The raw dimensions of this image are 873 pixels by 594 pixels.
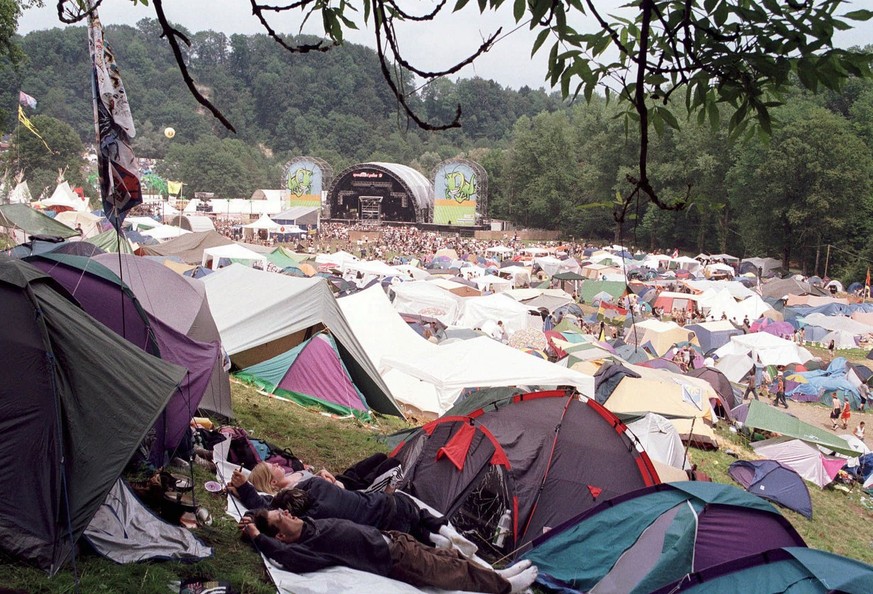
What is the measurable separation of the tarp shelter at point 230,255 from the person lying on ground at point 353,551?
798 inches

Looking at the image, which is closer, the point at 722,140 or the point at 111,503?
the point at 111,503

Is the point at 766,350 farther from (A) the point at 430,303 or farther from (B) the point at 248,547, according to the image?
(B) the point at 248,547

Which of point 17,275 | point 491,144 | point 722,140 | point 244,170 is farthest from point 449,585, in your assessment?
point 491,144

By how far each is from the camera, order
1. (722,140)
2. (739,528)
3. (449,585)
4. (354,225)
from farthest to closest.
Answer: (354,225) < (722,140) < (739,528) < (449,585)

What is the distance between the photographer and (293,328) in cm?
960

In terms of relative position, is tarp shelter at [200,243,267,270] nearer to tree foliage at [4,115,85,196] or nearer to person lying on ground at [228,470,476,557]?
person lying on ground at [228,470,476,557]

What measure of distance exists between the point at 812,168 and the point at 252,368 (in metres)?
35.6

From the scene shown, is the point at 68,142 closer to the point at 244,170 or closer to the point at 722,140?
the point at 244,170

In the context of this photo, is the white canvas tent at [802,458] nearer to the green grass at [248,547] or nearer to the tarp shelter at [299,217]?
the green grass at [248,547]

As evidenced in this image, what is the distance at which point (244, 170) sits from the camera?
285ft

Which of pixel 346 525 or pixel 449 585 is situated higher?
pixel 346 525

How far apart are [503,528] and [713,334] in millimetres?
16873

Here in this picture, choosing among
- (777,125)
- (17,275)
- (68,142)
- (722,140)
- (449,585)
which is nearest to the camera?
(777,125)

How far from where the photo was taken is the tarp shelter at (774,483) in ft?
30.2
